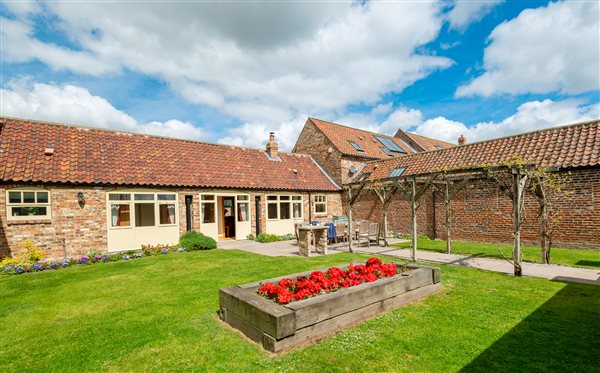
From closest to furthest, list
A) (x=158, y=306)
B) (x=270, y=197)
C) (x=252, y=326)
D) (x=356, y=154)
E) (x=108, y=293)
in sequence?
1. (x=252, y=326)
2. (x=158, y=306)
3. (x=108, y=293)
4. (x=270, y=197)
5. (x=356, y=154)

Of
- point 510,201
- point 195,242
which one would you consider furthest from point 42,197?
point 510,201

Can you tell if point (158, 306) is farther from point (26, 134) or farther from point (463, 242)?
point (463, 242)

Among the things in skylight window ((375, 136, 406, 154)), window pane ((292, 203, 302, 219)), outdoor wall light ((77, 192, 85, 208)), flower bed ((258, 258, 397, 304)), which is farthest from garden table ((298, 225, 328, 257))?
skylight window ((375, 136, 406, 154))

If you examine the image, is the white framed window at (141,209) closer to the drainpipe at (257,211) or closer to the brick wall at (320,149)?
the drainpipe at (257,211)

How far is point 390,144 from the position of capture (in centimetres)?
2733

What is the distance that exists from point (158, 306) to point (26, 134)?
11579mm

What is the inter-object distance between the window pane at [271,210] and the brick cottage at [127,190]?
63 mm

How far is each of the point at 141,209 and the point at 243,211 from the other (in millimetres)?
5002

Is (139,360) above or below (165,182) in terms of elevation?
below

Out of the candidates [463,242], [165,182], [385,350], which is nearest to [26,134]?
[165,182]

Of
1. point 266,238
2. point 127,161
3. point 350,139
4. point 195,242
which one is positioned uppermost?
point 350,139

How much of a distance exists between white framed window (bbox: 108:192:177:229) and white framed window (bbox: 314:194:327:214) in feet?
28.9

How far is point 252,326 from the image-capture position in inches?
179

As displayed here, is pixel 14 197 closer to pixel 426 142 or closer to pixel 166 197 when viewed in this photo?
pixel 166 197
